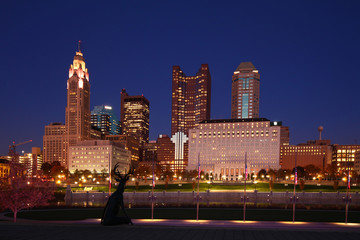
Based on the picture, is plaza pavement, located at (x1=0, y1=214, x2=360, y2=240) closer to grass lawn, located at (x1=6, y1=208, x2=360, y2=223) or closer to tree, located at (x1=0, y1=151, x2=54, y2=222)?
tree, located at (x1=0, y1=151, x2=54, y2=222)

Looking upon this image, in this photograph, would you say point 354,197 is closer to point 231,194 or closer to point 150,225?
point 231,194

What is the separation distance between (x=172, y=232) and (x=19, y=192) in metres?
18.2

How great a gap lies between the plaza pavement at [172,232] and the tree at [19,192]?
3971 mm

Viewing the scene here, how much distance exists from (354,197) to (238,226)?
Answer: 54203 millimetres

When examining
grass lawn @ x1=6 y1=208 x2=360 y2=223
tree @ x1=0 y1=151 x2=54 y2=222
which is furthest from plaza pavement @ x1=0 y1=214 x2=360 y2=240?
grass lawn @ x1=6 y1=208 x2=360 y2=223

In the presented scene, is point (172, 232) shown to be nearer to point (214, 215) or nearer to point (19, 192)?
point (214, 215)

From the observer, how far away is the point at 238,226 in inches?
1109

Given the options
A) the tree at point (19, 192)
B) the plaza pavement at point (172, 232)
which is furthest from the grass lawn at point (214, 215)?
the plaza pavement at point (172, 232)

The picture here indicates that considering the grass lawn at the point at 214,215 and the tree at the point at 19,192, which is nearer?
the tree at the point at 19,192

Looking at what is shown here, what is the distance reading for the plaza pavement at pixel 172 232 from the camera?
77.8 ft

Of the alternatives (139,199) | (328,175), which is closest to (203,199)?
(139,199)

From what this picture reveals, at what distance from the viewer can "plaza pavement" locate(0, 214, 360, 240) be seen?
23.7 metres

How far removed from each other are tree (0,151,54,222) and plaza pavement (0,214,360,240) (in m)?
3.97

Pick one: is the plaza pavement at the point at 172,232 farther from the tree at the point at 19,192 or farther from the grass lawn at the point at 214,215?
the grass lawn at the point at 214,215
